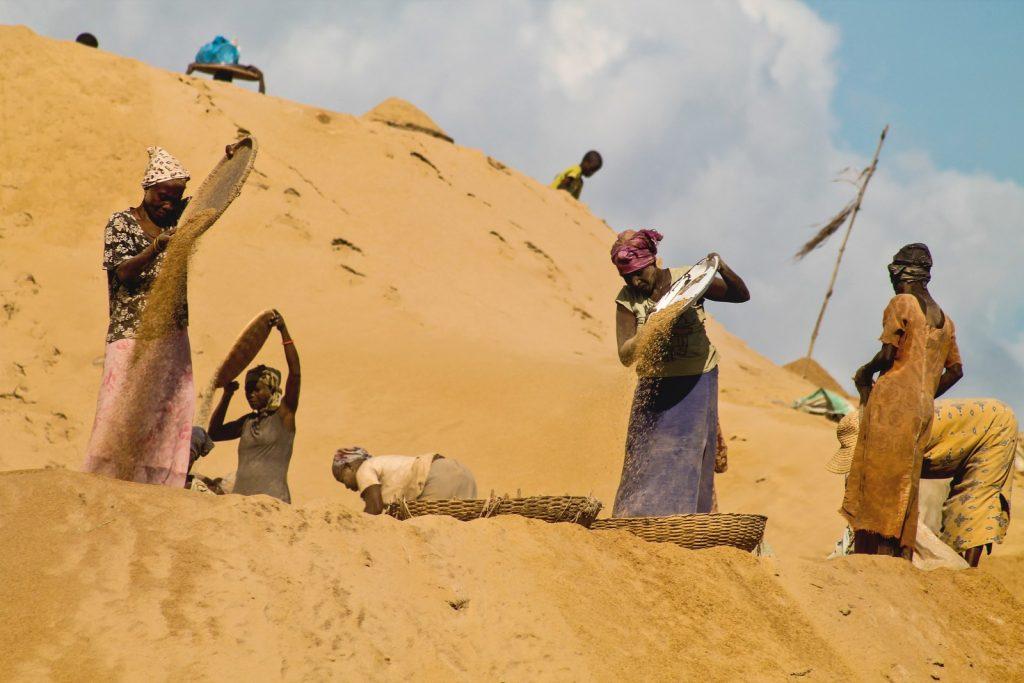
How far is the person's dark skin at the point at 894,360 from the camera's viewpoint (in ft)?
19.0

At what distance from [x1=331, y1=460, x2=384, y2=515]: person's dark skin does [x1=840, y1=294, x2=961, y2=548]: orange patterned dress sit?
2.23m

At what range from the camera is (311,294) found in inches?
486

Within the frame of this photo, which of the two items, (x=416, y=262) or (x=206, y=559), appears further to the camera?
(x=416, y=262)

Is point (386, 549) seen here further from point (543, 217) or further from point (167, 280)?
point (543, 217)

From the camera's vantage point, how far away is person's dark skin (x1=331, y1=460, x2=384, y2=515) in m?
5.65

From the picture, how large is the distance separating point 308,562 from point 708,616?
5.05 ft

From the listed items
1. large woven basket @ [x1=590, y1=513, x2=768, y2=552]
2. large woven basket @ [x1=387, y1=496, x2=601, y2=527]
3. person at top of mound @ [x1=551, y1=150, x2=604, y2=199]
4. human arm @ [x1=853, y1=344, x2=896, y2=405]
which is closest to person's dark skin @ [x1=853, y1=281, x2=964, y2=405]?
human arm @ [x1=853, y1=344, x2=896, y2=405]

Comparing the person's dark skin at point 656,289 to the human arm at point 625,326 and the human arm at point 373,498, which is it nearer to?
the human arm at point 625,326

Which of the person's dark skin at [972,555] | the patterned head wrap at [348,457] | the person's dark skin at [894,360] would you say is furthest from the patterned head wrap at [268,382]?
the person's dark skin at [972,555]

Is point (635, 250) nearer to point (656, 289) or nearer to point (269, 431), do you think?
point (656, 289)

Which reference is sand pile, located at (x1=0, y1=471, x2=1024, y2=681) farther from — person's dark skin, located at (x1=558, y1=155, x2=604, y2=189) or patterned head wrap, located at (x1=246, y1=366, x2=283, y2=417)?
person's dark skin, located at (x1=558, y1=155, x2=604, y2=189)

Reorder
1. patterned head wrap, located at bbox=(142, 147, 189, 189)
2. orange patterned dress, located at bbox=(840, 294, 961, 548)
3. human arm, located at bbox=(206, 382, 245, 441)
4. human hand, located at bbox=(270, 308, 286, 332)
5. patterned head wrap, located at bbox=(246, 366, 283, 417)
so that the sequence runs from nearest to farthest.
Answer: patterned head wrap, located at bbox=(142, 147, 189, 189) → orange patterned dress, located at bbox=(840, 294, 961, 548) → human hand, located at bbox=(270, 308, 286, 332) → patterned head wrap, located at bbox=(246, 366, 283, 417) → human arm, located at bbox=(206, 382, 245, 441)

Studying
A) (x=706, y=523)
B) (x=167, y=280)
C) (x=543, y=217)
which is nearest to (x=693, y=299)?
(x=706, y=523)

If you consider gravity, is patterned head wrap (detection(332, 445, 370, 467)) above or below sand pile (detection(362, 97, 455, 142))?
below
